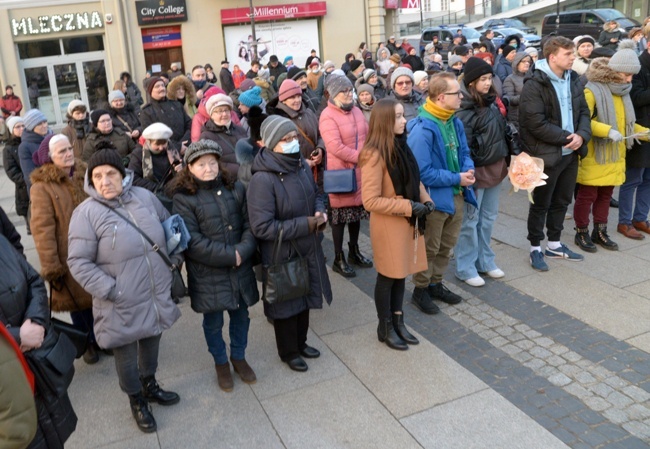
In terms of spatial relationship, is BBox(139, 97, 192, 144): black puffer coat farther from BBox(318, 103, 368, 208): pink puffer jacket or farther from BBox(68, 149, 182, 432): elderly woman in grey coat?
BBox(68, 149, 182, 432): elderly woman in grey coat

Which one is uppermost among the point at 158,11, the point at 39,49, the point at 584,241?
the point at 158,11

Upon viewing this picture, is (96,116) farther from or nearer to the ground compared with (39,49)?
nearer to the ground

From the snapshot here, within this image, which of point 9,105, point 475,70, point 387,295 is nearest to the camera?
point 387,295

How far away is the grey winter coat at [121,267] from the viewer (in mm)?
3621

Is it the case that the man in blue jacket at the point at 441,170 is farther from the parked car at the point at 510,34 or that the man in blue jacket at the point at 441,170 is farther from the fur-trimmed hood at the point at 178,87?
the parked car at the point at 510,34

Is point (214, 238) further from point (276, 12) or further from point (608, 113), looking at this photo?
point (276, 12)

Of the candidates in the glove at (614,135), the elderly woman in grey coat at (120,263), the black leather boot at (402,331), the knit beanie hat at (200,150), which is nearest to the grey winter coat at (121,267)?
the elderly woman in grey coat at (120,263)

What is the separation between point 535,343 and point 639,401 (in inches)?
37.1

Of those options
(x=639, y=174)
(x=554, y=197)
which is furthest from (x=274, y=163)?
(x=639, y=174)

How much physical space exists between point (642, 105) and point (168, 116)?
553 centimetres

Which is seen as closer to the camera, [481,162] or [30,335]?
[30,335]

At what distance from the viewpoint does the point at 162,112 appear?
7.39 m

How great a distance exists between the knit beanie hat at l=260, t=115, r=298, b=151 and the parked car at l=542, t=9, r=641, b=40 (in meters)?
22.7

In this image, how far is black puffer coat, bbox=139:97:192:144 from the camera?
7.38 m
